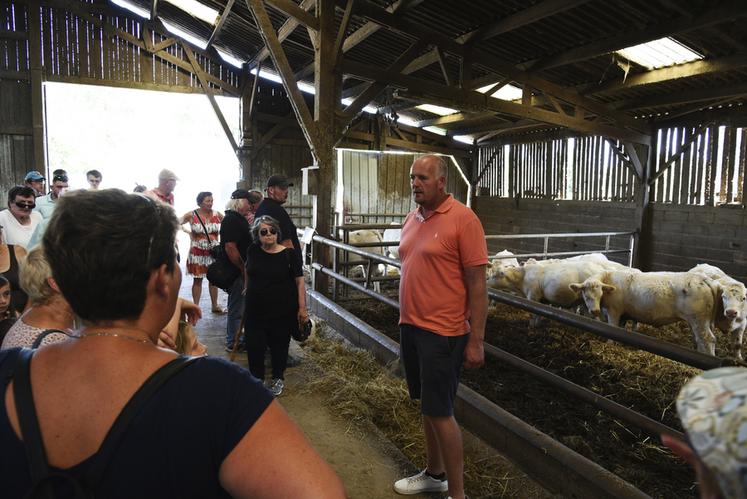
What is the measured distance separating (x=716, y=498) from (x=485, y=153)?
52.8ft

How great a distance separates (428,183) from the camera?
255 centimetres

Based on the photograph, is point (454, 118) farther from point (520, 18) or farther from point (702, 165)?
point (520, 18)

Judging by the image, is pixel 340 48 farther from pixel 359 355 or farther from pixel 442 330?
pixel 442 330

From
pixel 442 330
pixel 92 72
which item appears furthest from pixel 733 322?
pixel 92 72

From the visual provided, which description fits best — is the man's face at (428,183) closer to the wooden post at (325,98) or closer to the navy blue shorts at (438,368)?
the navy blue shorts at (438,368)

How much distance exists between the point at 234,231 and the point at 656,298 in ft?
15.9

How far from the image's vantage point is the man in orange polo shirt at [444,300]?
2484 millimetres

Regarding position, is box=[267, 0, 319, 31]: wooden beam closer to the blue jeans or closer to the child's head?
the blue jeans

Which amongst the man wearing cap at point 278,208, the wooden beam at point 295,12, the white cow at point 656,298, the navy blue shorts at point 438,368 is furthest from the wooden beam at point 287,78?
the navy blue shorts at point 438,368

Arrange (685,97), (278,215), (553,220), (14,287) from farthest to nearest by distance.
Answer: (553,220)
(685,97)
(278,215)
(14,287)

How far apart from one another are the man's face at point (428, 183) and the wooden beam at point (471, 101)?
14.0 ft

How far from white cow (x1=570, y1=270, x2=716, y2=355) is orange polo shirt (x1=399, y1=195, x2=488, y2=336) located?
3924 mm

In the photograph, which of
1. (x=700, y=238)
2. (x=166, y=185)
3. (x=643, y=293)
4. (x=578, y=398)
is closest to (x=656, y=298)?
(x=643, y=293)

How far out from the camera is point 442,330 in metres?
2.51
